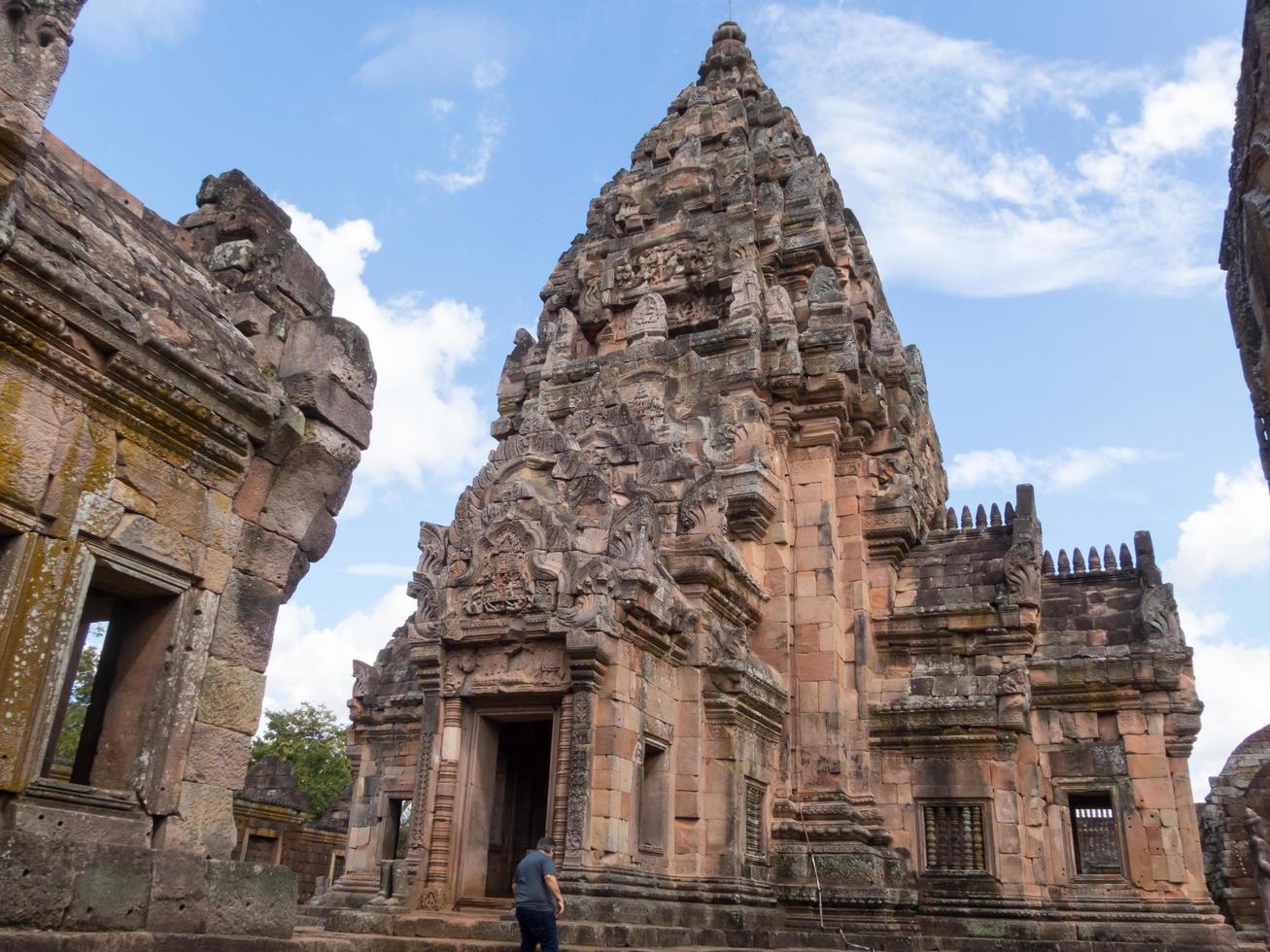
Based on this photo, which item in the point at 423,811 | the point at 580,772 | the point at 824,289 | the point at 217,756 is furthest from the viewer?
the point at 824,289

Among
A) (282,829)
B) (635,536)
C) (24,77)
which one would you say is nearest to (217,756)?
(24,77)

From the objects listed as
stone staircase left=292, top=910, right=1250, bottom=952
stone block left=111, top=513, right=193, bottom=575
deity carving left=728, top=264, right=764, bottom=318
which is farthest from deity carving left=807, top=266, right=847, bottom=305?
stone block left=111, top=513, right=193, bottom=575

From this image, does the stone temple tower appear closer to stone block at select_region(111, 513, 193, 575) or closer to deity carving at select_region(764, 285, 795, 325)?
deity carving at select_region(764, 285, 795, 325)

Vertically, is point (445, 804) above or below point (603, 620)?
below

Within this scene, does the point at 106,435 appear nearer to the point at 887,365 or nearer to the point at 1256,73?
the point at 1256,73

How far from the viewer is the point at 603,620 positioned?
1002 centimetres

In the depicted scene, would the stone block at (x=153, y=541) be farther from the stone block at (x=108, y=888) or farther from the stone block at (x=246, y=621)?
the stone block at (x=108, y=888)

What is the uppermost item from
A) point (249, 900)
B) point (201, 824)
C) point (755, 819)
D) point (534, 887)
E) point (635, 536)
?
point (635, 536)

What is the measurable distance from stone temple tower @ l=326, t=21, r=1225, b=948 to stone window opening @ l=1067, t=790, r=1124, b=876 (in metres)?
0.07

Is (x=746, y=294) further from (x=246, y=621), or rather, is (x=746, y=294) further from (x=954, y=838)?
(x=246, y=621)

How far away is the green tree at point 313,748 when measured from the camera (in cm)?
3544

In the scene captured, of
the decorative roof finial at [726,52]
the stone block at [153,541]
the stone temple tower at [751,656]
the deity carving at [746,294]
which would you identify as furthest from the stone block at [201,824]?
the decorative roof finial at [726,52]

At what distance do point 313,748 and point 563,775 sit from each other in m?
29.7

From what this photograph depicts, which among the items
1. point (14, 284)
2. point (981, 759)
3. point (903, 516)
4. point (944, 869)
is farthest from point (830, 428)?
point (14, 284)
